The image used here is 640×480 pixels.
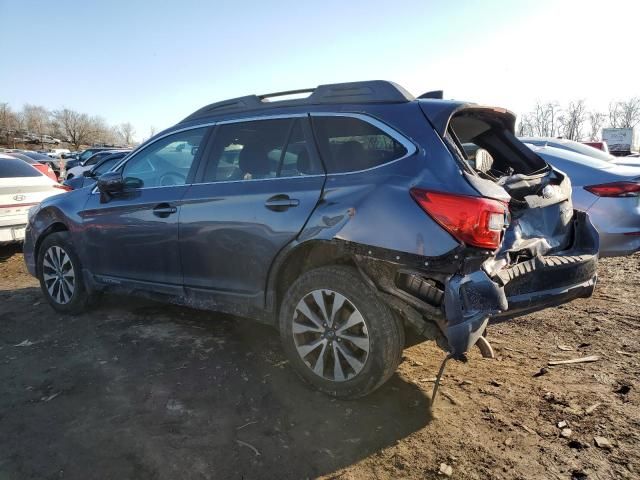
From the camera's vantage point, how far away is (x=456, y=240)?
8.14 ft

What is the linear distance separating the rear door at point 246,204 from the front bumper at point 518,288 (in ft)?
3.58

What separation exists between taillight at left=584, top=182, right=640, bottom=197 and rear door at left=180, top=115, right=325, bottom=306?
358 cm

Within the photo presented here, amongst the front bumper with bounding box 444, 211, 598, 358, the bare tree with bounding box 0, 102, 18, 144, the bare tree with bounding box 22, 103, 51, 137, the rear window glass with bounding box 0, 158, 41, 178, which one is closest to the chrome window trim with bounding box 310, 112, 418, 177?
the front bumper with bounding box 444, 211, 598, 358

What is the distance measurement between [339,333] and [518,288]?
3.66ft

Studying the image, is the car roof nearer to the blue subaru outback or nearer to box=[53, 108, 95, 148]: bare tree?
the blue subaru outback

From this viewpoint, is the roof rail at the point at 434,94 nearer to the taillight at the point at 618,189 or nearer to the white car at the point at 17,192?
the taillight at the point at 618,189

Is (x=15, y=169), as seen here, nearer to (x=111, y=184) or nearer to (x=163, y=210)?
(x=111, y=184)

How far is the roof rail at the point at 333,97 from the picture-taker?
10.00 feet

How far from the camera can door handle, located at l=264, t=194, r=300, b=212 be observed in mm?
3069

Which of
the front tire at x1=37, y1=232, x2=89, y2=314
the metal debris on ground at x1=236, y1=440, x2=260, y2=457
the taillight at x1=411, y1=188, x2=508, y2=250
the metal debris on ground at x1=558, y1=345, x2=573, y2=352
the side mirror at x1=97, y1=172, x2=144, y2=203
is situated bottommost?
the metal debris on ground at x1=558, y1=345, x2=573, y2=352

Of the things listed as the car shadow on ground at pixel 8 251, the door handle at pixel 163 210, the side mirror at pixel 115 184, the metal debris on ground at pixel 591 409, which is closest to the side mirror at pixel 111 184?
the side mirror at pixel 115 184

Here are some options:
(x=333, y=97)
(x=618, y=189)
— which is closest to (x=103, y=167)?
(x=333, y=97)

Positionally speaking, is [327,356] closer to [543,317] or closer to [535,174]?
[535,174]

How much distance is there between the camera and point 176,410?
2.92m
